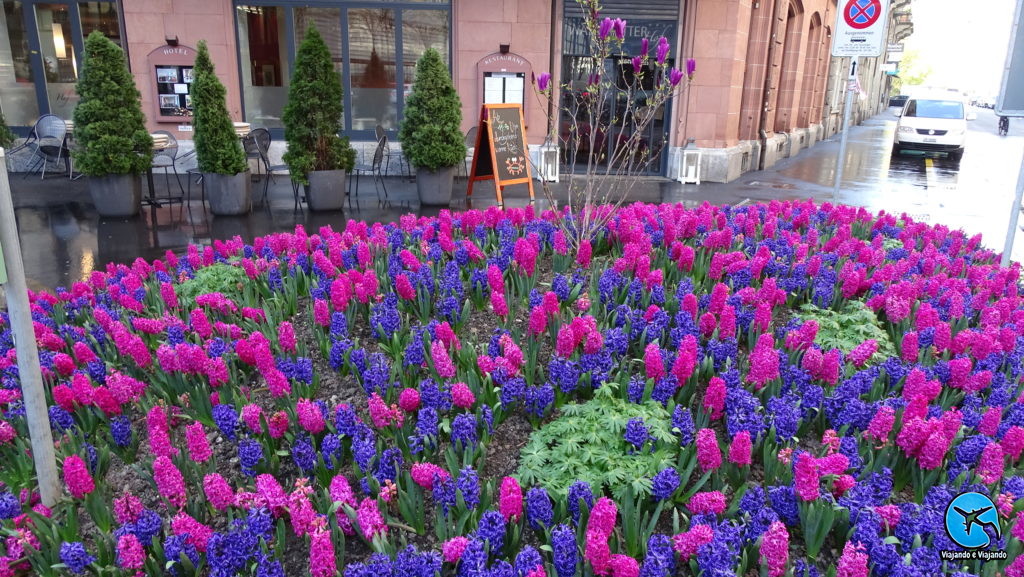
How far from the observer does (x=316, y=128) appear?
9422 mm

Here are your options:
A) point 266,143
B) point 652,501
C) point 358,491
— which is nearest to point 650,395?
point 652,501

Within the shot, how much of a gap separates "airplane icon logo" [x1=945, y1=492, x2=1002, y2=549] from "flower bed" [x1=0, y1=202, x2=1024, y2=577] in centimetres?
2

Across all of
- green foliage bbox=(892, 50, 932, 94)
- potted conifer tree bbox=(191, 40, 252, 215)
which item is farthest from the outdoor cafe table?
green foliage bbox=(892, 50, 932, 94)

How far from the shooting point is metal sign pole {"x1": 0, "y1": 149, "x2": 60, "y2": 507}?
7.08 ft

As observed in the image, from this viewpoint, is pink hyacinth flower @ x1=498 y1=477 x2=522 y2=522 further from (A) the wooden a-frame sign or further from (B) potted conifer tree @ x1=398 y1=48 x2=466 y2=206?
(B) potted conifer tree @ x1=398 y1=48 x2=466 y2=206

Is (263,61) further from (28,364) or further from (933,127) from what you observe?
(933,127)

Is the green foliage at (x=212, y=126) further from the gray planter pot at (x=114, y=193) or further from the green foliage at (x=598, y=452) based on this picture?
the green foliage at (x=598, y=452)

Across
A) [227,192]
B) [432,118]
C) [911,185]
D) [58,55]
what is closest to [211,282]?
[227,192]

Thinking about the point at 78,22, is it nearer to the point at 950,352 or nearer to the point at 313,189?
the point at 313,189

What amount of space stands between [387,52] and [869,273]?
10.7m

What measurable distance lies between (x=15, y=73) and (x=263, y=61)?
4585 millimetres

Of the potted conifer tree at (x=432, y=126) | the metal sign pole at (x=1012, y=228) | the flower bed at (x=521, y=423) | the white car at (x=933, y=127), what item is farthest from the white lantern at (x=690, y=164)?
the white car at (x=933, y=127)

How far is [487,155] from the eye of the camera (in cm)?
990

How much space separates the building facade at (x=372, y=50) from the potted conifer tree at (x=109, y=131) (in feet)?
12.5
